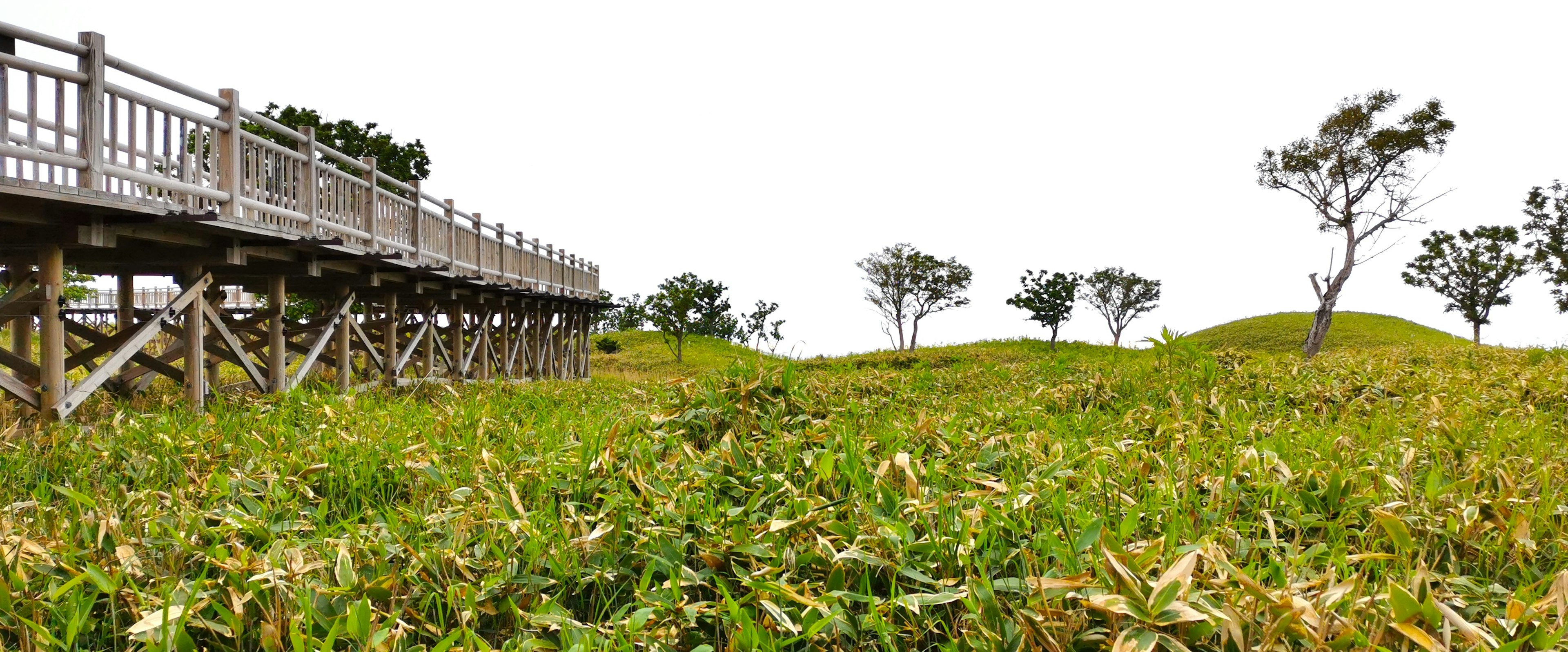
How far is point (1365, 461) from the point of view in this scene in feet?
11.3

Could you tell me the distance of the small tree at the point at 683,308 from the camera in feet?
Answer: 127

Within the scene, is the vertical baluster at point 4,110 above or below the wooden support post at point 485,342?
above

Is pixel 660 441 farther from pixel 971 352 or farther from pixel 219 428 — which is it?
pixel 971 352

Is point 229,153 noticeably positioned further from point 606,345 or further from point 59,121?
point 606,345

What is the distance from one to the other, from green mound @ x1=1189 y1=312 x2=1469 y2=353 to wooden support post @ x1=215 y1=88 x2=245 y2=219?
3470cm

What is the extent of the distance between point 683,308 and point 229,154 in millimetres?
29988

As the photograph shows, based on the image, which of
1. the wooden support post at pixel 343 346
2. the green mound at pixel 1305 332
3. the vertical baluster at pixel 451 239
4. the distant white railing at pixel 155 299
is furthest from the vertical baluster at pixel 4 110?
the green mound at pixel 1305 332

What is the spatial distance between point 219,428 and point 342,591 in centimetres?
368

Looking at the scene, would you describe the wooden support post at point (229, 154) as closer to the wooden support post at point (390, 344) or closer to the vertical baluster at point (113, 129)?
the vertical baluster at point (113, 129)

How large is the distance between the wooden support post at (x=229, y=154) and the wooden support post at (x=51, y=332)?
1.50m

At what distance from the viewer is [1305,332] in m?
37.0

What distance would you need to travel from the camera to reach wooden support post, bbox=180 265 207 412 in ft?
28.8

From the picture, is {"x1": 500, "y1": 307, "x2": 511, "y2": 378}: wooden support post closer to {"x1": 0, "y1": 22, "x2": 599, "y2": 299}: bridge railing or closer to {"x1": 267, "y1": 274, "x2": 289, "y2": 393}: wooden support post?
{"x1": 0, "y1": 22, "x2": 599, "y2": 299}: bridge railing

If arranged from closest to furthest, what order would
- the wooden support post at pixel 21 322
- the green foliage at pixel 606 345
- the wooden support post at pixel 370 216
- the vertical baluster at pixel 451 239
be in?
the wooden support post at pixel 21 322 → the wooden support post at pixel 370 216 → the vertical baluster at pixel 451 239 → the green foliage at pixel 606 345
